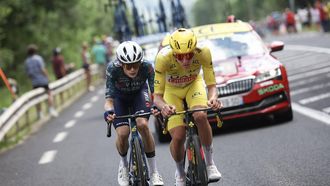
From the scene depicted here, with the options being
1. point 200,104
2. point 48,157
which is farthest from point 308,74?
point 200,104

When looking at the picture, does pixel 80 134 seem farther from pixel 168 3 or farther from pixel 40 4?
pixel 40 4

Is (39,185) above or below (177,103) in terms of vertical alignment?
below

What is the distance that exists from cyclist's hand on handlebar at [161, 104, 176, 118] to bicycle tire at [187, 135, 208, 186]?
1.06 ft

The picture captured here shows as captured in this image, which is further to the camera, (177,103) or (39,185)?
(39,185)

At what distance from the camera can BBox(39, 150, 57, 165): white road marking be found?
1243 centimetres

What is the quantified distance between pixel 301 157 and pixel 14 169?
4.47 meters

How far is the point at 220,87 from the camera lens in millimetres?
12438

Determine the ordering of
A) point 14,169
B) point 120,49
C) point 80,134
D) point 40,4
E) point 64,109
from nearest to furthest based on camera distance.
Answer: point 120,49 < point 14,169 < point 80,134 < point 64,109 < point 40,4

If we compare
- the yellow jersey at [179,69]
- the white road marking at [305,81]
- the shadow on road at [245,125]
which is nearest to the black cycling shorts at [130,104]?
the yellow jersey at [179,69]

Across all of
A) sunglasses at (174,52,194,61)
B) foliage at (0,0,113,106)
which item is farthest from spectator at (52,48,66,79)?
sunglasses at (174,52,194,61)

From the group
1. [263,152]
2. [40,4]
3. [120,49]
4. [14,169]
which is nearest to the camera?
[120,49]

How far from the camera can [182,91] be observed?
26.2 feet

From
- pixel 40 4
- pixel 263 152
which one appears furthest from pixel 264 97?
pixel 40 4

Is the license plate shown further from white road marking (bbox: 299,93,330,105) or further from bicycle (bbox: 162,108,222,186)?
bicycle (bbox: 162,108,222,186)
